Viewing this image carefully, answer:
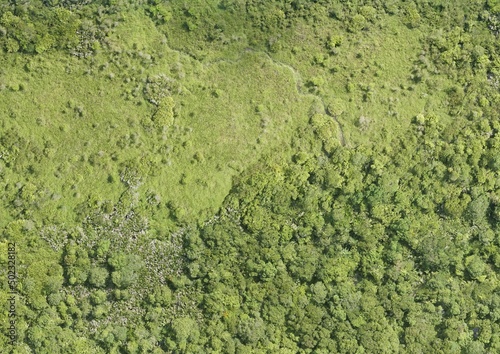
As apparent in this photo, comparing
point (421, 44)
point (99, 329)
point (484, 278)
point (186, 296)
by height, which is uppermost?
point (421, 44)

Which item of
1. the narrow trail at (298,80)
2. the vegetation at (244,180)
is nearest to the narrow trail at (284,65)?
the narrow trail at (298,80)

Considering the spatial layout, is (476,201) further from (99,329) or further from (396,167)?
(99,329)

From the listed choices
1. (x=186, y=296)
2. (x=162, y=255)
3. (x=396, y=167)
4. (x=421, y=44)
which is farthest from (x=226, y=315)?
(x=421, y=44)

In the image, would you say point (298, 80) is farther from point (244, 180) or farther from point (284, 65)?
point (244, 180)

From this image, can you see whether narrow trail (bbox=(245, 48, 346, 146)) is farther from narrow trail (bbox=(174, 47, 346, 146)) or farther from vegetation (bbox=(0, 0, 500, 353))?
vegetation (bbox=(0, 0, 500, 353))

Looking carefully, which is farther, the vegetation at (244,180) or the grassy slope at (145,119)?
the grassy slope at (145,119)

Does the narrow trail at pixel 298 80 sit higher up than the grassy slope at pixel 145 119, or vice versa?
the narrow trail at pixel 298 80

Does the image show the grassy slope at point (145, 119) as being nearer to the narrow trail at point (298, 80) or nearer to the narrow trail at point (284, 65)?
the narrow trail at point (284, 65)

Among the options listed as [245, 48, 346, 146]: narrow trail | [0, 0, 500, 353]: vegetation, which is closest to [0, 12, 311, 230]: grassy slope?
[0, 0, 500, 353]: vegetation
